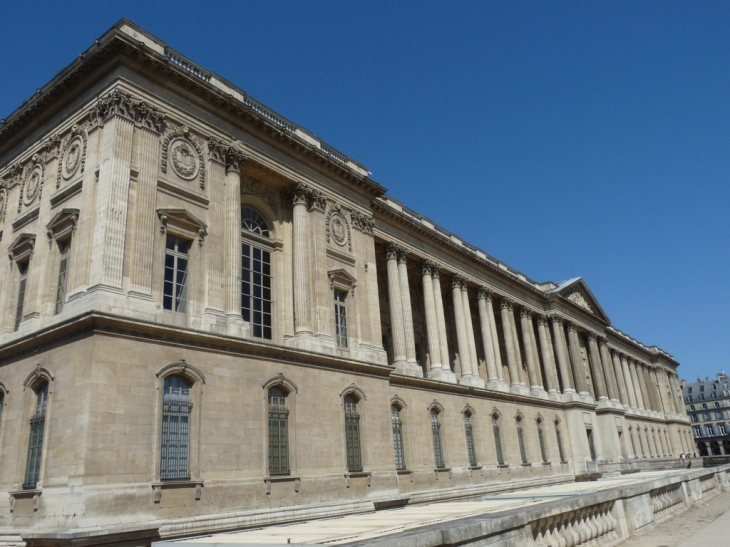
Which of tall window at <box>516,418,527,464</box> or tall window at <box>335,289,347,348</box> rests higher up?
tall window at <box>335,289,347,348</box>

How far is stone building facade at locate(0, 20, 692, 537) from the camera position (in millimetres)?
15289

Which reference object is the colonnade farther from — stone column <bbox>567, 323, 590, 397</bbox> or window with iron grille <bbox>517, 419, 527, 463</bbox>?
window with iron grille <bbox>517, 419, 527, 463</bbox>

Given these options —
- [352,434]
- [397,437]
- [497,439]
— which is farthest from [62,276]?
[497,439]

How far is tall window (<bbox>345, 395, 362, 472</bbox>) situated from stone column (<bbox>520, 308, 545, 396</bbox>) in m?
22.5

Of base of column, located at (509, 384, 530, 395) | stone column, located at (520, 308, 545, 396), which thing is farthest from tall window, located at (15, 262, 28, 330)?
stone column, located at (520, 308, 545, 396)

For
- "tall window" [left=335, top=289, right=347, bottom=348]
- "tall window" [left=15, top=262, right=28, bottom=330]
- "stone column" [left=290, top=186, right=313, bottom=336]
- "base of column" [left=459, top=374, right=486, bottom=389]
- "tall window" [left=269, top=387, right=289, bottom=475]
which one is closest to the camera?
"tall window" [left=269, top=387, right=289, bottom=475]

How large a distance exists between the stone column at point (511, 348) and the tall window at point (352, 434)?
19.0 m

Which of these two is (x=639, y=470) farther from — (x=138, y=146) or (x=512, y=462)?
Answer: (x=138, y=146)

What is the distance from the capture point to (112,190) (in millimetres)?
16875

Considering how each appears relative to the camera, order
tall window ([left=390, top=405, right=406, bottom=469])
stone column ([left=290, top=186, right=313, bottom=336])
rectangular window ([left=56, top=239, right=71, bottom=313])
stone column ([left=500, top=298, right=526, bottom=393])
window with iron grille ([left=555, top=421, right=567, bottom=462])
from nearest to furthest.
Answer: rectangular window ([left=56, top=239, right=71, bottom=313]), stone column ([left=290, top=186, right=313, bottom=336]), tall window ([left=390, top=405, right=406, bottom=469]), stone column ([left=500, top=298, right=526, bottom=393]), window with iron grille ([left=555, top=421, right=567, bottom=462])

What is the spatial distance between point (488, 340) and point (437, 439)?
10.0 meters

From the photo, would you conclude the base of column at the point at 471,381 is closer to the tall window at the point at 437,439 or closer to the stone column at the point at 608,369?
the tall window at the point at 437,439

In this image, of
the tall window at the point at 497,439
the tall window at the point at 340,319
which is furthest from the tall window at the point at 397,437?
the tall window at the point at 497,439

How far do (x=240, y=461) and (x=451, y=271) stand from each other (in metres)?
21.2
